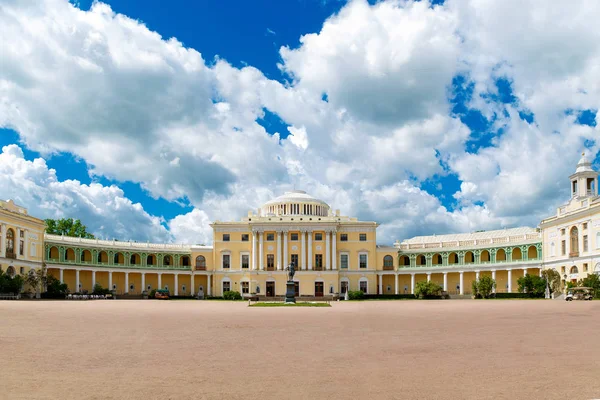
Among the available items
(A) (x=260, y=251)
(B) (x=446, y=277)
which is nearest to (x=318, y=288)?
(A) (x=260, y=251)

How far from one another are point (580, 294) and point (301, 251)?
3911cm

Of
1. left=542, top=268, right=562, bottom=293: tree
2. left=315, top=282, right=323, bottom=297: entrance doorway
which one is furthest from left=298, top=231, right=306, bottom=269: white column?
left=542, top=268, right=562, bottom=293: tree

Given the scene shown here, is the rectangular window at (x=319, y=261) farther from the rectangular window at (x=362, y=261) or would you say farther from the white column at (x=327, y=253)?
the rectangular window at (x=362, y=261)

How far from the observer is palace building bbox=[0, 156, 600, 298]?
73750 millimetres

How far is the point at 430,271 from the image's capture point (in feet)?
259

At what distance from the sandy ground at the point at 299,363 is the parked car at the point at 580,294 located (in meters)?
33.2

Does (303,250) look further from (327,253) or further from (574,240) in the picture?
(574,240)

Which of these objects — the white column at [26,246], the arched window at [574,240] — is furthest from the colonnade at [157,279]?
the arched window at [574,240]

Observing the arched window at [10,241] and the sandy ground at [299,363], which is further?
the arched window at [10,241]

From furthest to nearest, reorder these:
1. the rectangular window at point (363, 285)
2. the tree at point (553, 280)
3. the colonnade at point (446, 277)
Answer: the rectangular window at point (363, 285) → the colonnade at point (446, 277) → the tree at point (553, 280)

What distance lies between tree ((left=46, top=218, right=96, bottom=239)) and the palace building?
40.0ft

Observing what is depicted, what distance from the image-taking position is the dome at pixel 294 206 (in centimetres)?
8394

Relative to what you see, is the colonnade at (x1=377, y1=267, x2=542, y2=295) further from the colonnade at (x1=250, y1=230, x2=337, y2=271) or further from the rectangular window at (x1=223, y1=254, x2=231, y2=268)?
the rectangular window at (x1=223, y1=254, x2=231, y2=268)

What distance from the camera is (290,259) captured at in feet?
260
